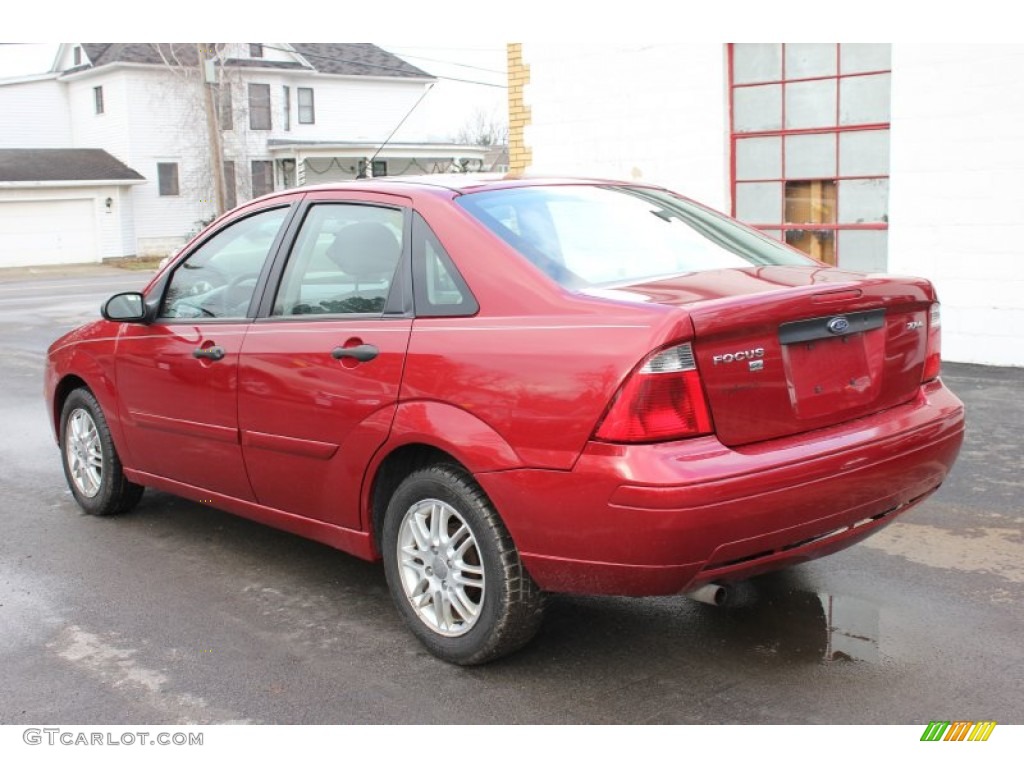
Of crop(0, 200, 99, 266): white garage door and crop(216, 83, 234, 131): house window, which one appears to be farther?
crop(216, 83, 234, 131): house window

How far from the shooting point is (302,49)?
155 ft

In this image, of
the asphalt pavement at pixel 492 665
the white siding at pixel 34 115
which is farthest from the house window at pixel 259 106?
the asphalt pavement at pixel 492 665

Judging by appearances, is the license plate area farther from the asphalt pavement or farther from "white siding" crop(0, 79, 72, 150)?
"white siding" crop(0, 79, 72, 150)

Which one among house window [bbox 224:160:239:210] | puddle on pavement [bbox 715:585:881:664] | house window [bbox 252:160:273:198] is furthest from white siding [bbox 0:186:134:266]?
puddle on pavement [bbox 715:585:881:664]

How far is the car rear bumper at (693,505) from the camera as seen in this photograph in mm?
3418

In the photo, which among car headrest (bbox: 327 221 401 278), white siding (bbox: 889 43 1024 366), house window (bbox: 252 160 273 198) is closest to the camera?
car headrest (bbox: 327 221 401 278)

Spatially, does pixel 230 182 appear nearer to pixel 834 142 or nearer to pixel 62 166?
pixel 62 166

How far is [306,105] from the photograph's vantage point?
46812 millimetres

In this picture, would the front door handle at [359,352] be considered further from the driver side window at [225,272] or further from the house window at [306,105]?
the house window at [306,105]

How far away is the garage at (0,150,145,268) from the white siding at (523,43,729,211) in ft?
104

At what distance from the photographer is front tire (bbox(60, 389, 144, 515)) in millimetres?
5988

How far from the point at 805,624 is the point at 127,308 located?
338 cm

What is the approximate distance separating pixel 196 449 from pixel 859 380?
2.93 metres

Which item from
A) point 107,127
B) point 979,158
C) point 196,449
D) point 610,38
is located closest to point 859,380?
point 196,449
